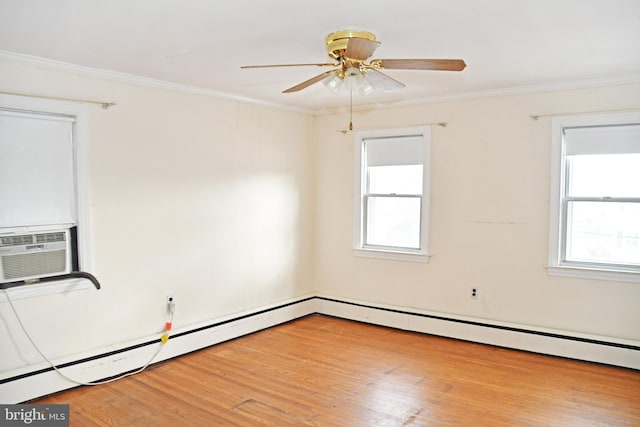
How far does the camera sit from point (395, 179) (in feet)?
17.1

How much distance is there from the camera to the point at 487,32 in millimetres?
2809

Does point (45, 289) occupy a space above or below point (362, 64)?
below

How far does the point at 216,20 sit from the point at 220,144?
6.72 feet

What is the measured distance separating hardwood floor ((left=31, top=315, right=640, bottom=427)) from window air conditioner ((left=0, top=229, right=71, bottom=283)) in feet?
2.93

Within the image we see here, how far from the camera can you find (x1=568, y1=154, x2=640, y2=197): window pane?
13.0 feet

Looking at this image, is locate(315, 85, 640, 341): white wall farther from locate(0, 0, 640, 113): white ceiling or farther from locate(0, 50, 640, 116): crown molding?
locate(0, 0, 640, 113): white ceiling

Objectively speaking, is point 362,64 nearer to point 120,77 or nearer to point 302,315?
point 120,77

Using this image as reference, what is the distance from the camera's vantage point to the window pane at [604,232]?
4008 millimetres

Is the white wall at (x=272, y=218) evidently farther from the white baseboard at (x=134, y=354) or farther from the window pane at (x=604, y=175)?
the window pane at (x=604, y=175)

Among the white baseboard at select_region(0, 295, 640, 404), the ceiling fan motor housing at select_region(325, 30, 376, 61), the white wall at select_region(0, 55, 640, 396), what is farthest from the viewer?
→ the white wall at select_region(0, 55, 640, 396)

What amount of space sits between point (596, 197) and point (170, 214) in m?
3.73

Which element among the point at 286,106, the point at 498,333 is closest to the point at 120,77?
the point at 286,106

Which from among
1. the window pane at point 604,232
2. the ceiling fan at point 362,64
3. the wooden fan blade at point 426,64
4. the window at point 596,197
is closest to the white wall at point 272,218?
the window at point 596,197

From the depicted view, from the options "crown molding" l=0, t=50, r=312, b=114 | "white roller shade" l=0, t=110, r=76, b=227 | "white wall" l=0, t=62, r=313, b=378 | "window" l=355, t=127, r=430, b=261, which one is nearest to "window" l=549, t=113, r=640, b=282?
"window" l=355, t=127, r=430, b=261
